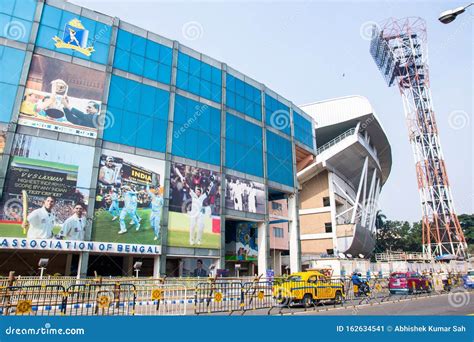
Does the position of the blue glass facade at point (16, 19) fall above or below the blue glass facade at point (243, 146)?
above

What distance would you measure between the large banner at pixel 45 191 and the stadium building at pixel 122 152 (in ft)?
0.21

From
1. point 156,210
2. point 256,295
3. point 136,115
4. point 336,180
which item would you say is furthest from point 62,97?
point 336,180

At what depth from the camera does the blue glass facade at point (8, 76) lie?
70.1 ft

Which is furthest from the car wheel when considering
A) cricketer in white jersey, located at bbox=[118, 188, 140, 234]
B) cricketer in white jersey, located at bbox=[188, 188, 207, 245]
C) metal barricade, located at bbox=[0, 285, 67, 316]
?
cricketer in white jersey, located at bbox=[118, 188, 140, 234]

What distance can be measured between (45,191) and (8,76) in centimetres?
828

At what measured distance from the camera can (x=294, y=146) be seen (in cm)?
4128

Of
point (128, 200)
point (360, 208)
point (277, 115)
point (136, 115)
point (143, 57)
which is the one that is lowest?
point (128, 200)

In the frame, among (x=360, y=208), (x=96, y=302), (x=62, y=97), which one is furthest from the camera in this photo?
(x=360, y=208)

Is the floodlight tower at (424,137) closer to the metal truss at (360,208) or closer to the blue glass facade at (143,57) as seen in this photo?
the metal truss at (360,208)

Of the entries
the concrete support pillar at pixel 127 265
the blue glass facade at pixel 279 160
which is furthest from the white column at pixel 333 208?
the concrete support pillar at pixel 127 265

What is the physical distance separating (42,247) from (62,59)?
13.8m

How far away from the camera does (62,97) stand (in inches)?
928

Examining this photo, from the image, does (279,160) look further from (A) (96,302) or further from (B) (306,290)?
(A) (96,302)

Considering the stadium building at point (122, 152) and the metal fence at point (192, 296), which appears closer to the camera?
the metal fence at point (192, 296)
